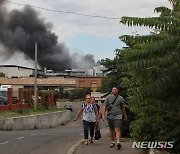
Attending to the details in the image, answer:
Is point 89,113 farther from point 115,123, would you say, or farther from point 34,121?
point 34,121

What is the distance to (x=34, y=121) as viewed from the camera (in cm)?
3170

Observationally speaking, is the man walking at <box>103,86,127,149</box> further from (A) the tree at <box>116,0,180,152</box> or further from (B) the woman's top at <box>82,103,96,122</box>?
(A) the tree at <box>116,0,180,152</box>

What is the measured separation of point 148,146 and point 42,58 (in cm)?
10170

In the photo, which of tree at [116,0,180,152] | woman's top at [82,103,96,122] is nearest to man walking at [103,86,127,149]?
woman's top at [82,103,96,122]

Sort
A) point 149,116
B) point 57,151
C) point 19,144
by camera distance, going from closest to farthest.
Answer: point 149,116 < point 57,151 < point 19,144

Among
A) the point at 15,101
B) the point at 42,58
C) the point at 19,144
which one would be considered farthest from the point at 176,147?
the point at 42,58

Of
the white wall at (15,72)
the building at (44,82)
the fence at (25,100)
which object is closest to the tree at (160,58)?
the fence at (25,100)

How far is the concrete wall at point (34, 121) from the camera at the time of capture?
84.7 feet

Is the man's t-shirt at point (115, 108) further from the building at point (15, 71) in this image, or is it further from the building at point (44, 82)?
the building at point (15, 71)

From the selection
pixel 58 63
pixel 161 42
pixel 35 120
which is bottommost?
pixel 35 120

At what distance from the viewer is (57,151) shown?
1211 cm

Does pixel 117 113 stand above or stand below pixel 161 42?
below

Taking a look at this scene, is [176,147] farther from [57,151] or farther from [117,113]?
[57,151]

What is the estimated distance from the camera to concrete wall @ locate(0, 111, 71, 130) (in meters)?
25.8
